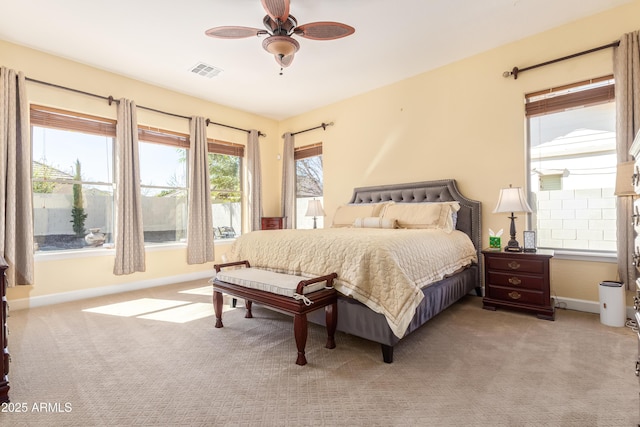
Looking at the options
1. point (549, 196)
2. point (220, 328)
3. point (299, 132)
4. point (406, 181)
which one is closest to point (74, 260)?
point (220, 328)

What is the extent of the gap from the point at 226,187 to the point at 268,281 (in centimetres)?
364

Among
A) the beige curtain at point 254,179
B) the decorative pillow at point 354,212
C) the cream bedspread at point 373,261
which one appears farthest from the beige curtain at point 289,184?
the cream bedspread at point 373,261

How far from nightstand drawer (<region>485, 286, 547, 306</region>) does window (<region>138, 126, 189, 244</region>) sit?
4420mm

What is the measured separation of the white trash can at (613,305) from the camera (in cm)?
259

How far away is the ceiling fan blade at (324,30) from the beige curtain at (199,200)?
9.48ft

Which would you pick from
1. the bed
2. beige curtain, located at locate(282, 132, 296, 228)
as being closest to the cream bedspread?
the bed

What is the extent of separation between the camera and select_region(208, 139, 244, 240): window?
210 inches

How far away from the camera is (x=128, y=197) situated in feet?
13.4

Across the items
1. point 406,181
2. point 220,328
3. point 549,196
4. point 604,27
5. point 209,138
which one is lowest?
point 220,328

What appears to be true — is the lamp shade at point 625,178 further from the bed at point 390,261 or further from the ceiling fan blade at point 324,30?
the ceiling fan blade at point 324,30

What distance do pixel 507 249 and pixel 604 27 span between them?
2362 mm

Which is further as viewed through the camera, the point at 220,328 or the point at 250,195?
the point at 250,195

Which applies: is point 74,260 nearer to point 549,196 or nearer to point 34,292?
point 34,292

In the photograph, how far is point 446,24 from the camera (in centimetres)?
312
